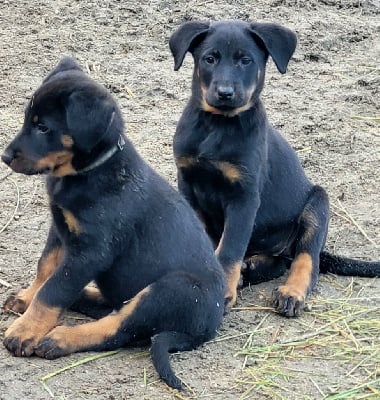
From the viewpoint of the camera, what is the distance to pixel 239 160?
19.6ft

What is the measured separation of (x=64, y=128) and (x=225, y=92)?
4.06 ft

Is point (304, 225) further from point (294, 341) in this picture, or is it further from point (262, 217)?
point (294, 341)

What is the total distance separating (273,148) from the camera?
20.9 feet

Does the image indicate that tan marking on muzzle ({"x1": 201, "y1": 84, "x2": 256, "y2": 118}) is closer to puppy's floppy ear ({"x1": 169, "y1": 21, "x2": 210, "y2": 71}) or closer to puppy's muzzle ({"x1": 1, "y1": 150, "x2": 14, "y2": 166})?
puppy's floppy ear ({"x1": 169, "y1": 21, "x2": 210, "y2": 71})

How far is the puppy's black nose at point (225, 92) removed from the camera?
5820 mm

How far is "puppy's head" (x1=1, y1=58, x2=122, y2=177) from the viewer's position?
4832mm

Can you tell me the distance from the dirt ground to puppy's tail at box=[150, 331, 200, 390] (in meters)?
0.05

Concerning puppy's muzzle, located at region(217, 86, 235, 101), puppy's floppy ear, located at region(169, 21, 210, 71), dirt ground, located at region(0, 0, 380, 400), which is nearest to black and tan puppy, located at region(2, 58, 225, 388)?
dirt ground, located at region(0, 0, 380, 400)

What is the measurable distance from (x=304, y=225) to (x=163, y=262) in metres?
1.36

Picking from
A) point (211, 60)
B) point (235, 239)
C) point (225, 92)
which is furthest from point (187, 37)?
point (235, 239)

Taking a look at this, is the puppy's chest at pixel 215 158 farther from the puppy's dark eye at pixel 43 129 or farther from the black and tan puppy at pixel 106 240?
the puppy's dark eye at pixel 43 129

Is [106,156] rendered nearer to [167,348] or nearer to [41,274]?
[41,274]

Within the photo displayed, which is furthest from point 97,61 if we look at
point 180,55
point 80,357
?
point 80,357

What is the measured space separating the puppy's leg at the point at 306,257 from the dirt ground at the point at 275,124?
0.30ft
